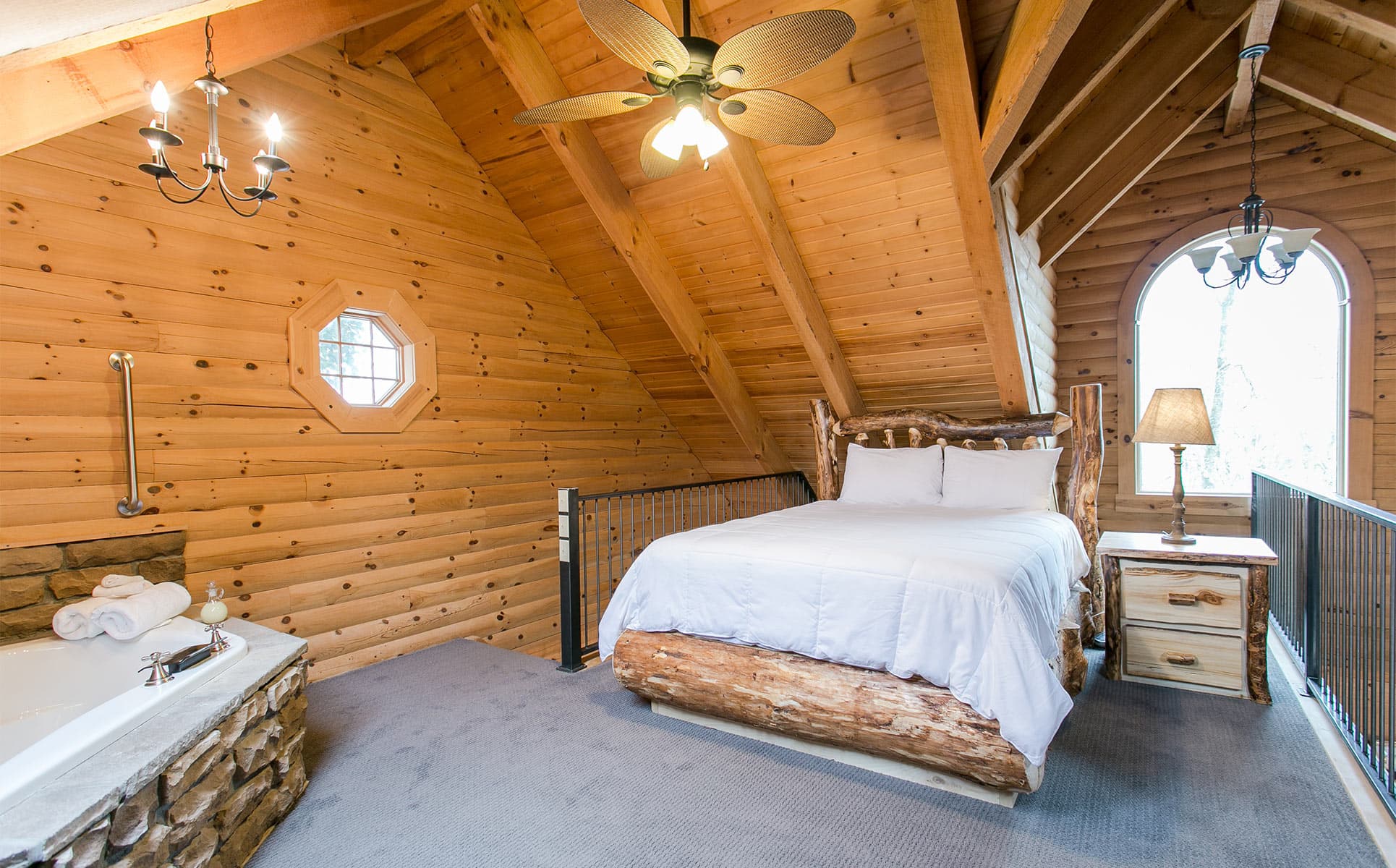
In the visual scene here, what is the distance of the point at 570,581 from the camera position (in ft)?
11.1

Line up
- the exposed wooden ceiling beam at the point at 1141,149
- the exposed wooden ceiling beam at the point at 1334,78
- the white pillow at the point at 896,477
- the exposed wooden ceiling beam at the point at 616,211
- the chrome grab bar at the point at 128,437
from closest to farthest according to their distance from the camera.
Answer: the chrome grab bar at the point at 128,437 < the exposed wooden ceiling beam at the point at 616,211 < the exposed wooden ceiling beam at the point at 1334,78 < the white pillow at the point at 896,477 < the exposed wooden ceiling beam at the point at 1141,149

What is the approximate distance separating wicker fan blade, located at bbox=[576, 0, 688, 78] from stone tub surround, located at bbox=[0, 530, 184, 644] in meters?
2.62

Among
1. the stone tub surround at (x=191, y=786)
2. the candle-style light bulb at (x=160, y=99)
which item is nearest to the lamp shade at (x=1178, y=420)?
the stone tub surround at (x=191, y=786)

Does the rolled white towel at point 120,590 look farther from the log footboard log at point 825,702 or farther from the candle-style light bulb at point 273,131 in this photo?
the log footboard log at point 825,702

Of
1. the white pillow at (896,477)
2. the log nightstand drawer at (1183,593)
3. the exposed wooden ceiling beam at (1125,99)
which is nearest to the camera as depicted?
the log nightstand drawer at (1183,593)

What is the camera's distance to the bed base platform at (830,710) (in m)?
2.07

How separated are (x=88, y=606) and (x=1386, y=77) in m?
6.35

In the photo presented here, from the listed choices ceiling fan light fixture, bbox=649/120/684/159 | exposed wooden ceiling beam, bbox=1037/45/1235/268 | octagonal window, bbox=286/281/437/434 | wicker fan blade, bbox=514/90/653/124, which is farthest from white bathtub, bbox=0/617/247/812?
exposed wooden ceiling beam, bbox=1037/45/1235/268

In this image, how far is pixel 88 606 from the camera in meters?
2.36

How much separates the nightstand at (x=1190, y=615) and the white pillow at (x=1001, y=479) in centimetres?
55

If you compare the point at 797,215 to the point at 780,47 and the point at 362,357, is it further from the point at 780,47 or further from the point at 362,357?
the point at 362,357

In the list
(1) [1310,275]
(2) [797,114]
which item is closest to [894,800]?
(2) [797,114]

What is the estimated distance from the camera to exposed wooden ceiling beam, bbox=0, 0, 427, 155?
1.96 m

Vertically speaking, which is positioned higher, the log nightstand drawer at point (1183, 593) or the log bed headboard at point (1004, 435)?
the log bed headboard at point (1004, 435)
